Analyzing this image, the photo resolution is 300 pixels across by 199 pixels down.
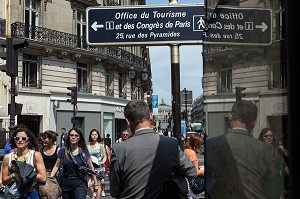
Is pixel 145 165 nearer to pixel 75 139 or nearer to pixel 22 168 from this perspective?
pixel 22 168

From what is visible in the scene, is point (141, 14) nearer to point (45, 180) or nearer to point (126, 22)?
point (126, 22)

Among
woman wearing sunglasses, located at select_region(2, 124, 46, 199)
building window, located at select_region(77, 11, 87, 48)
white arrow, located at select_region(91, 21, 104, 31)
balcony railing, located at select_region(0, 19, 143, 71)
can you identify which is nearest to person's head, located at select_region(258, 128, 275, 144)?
woman wearing sunglasses, located at select_region(2, 124, 46, 199)

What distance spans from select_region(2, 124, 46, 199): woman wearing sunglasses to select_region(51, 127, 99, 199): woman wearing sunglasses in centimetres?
162

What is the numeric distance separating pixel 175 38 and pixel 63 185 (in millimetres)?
3030

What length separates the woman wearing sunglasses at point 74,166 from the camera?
732 centimetres

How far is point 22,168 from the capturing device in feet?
17.9

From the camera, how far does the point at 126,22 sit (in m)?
6.05

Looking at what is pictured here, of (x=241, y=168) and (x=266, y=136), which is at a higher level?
(x=266, y=136)

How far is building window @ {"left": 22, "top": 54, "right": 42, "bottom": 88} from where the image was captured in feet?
96.4

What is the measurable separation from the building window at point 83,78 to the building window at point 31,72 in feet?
13.3

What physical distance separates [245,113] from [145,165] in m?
2.07

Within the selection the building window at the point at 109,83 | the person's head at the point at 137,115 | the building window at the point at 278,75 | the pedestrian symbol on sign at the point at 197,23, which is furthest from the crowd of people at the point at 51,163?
the building window at the point at 109,83

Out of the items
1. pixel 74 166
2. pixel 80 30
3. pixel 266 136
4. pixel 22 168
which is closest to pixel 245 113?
pixel 266 136

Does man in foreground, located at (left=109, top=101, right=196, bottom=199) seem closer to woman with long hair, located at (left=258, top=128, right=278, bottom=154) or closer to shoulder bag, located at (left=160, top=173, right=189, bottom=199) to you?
shoulder bag, located at (left=160, top=173, right=189, bottom=199)
